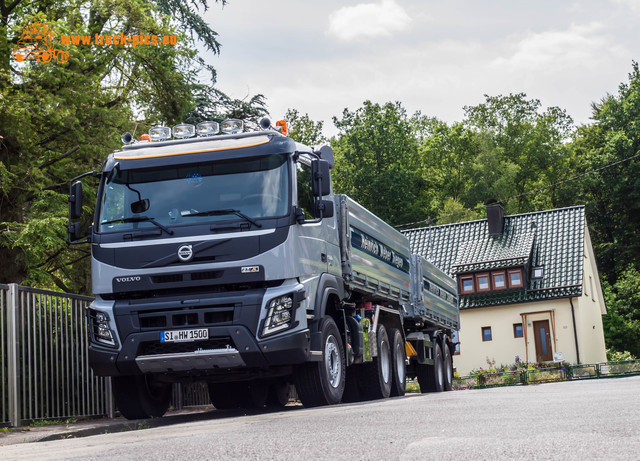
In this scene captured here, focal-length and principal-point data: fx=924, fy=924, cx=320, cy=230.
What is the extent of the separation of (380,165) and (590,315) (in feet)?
63.4

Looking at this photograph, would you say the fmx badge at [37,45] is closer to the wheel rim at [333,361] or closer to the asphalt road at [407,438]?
the wheel rim at [333,361]

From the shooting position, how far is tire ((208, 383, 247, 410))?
587 inches

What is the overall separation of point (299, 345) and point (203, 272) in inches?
55.0

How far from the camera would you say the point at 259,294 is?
417 inches

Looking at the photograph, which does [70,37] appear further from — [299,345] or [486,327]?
[486,327]

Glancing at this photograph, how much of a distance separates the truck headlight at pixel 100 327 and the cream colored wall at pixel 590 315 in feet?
115

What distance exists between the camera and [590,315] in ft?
153

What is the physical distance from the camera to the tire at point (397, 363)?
581 inches

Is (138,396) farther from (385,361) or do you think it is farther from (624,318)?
(624,318)

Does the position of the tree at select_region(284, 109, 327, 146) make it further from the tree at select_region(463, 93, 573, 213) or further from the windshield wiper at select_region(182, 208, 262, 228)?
the windshield wiper at select_region(182, 208, 262, 228)

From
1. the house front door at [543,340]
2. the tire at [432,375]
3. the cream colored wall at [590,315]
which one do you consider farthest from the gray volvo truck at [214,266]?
the house front door at [543,340]

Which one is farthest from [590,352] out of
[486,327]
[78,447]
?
[78,447]

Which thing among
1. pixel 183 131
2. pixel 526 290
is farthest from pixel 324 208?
pixel 526 290

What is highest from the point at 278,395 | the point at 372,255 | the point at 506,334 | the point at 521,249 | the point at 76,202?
the point at 521,249
